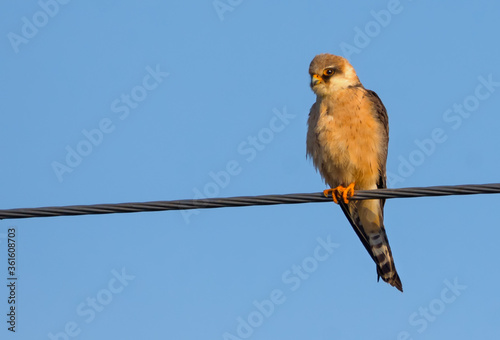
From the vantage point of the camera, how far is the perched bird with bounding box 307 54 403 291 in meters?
5.84

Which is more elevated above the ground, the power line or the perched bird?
the perched bird

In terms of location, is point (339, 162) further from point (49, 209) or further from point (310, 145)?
point (49, 209)

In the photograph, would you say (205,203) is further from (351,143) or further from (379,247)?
(379,247)

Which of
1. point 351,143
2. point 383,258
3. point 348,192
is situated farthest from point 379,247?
point 351,143

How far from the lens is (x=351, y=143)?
19.2ft

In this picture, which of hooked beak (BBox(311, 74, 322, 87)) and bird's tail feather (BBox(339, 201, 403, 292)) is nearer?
bird's tail feather (BBox(339, 201, 403, 292))

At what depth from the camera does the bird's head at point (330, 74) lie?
6102 millimetres

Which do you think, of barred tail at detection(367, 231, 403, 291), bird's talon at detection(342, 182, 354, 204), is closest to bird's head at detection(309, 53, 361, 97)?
bird's talon at detection(342, 182, 354, 204)

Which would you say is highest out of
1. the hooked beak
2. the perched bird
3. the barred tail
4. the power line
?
the hooked beak

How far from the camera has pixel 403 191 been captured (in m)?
3.91

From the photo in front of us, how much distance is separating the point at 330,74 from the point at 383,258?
1.65m

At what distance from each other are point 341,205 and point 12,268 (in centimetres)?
270

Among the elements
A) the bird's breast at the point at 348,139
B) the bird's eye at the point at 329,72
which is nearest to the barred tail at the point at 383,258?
the bird's breast at the point at 348,139

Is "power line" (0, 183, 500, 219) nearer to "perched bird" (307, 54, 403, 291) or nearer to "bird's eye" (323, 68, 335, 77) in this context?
"perched bird" (307, 54, 403, 291)
